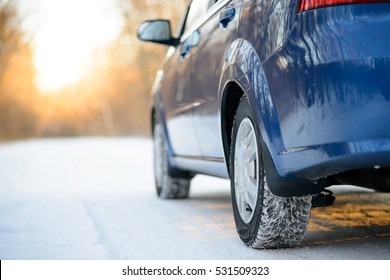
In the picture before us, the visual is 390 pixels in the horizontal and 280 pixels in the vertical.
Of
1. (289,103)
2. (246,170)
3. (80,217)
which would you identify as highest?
(289,103)

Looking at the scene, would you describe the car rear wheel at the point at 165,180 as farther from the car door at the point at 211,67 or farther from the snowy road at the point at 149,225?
the car door at the point at 211,67

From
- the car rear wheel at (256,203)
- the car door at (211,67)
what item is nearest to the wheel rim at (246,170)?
the car rear wheel at (256,203)

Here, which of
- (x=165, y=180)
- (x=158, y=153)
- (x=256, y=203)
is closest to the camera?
(x=256, y=203)

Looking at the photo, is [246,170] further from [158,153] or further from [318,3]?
[158,153]

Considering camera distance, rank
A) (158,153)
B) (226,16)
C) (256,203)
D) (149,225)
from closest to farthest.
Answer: (256,203) → (226,16) → (149,225) → (158,153)

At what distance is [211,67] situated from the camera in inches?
164

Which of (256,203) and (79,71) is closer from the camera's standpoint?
(256,203)

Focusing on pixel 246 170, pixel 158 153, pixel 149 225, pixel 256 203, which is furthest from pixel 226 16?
pixel 158 153

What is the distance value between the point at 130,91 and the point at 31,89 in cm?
1170

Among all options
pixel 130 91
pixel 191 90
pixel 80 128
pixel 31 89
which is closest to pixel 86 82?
pixel 80 128

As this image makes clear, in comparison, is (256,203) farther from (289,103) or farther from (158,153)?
(158,153)

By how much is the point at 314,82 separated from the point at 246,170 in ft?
3.07

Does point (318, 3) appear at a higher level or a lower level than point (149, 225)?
higher
